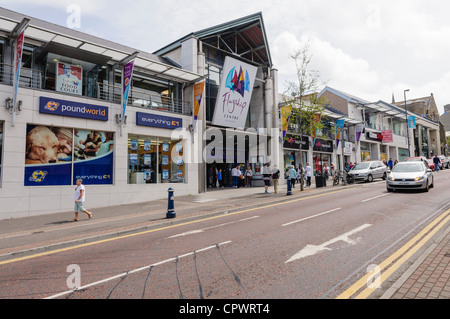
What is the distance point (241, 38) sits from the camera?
959 inches

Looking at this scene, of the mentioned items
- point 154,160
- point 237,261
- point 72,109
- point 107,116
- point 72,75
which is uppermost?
point 72,75

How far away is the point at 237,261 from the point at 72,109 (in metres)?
12.4

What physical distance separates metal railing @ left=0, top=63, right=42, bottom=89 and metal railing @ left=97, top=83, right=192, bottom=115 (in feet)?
9.15

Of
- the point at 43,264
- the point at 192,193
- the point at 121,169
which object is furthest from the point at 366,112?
the point at 43,264

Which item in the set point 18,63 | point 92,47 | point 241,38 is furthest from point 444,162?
point 18,63

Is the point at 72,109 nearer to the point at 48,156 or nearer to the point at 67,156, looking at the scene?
the point at 67,156

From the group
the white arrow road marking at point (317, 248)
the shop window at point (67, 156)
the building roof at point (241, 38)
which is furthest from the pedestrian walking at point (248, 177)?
the white arrow road marking at point (317, 248)

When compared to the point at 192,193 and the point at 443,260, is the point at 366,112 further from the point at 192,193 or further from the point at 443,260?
the point at 443,260

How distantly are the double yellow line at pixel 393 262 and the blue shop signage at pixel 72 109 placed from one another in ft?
46.6

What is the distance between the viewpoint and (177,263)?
5.17 meters

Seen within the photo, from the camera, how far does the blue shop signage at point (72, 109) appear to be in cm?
1306

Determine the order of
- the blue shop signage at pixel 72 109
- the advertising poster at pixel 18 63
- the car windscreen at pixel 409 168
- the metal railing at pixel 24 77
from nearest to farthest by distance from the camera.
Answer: the advertising poster at pixel 18 63 < the metal railing at pixel 24 77 < the blue shop signage at pixel 72 109 < the car windscreen at pixel 409 168

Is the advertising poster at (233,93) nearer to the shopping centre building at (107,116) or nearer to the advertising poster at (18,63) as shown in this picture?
the shopping centre building at (107,116)

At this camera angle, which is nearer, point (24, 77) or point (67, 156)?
point (24, 77)
